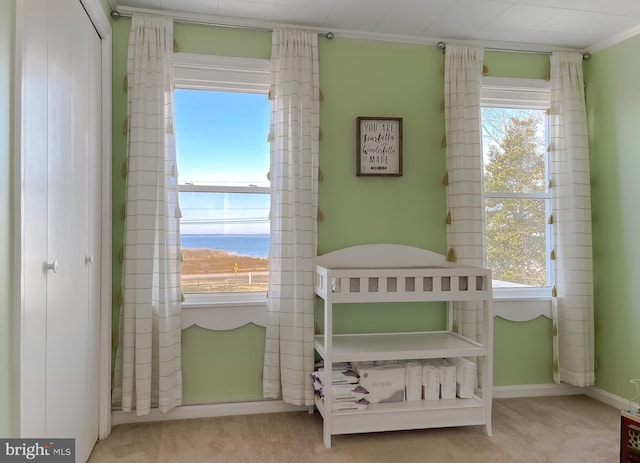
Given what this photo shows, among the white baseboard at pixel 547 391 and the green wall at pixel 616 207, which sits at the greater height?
the green wall at pixel 616 207

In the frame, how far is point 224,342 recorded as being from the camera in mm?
2951

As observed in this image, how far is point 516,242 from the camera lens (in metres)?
3.38

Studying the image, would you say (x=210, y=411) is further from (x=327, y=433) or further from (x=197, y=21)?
(x=197, y=21)

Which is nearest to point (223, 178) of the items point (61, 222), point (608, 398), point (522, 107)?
point (61, 222)

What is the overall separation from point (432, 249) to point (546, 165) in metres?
1.11

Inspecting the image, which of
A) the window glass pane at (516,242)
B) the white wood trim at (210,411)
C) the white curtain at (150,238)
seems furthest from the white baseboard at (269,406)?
Answer: the window glass pane at (516,242)

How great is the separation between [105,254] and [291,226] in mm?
1067

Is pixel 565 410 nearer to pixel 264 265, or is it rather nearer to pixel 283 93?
pixel 264 265

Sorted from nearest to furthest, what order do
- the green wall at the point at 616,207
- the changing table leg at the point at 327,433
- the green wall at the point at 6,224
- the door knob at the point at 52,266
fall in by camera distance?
1. the green wall at the point at 6,224
2. the door knob at the point at 52,266
3. the changing table leg at the point at 327,433
4. the green wall at the point at 616,207

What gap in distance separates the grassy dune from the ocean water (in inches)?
1.1

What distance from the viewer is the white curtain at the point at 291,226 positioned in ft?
9.36

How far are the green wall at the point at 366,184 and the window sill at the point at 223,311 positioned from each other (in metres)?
0.06

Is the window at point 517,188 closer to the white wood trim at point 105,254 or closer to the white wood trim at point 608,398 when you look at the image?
the white wood trim at point 608,398

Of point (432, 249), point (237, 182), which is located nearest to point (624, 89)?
point (432, 249)
